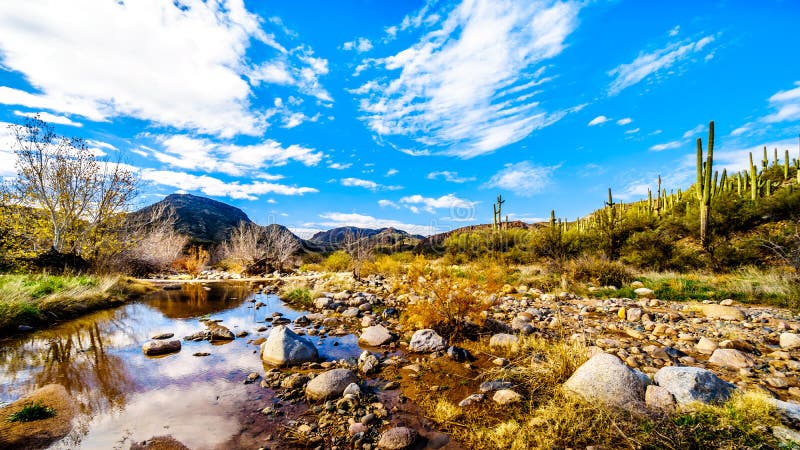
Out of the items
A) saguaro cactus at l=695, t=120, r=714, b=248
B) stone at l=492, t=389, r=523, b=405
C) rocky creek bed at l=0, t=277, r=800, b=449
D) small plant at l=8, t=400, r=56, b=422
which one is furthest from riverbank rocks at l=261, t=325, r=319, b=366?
saguaro cactus at l=695, t=120, r=714, b=248

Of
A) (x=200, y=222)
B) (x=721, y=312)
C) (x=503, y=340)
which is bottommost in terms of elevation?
(x=503, y=340)

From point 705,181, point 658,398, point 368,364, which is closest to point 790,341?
point 658,398

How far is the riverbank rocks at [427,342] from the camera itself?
5.62 metres

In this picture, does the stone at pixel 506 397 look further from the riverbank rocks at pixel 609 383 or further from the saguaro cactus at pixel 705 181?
the saguaro cactus at pixel 705 181

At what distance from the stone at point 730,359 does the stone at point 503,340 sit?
2.75 m

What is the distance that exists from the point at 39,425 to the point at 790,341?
10.3 metres

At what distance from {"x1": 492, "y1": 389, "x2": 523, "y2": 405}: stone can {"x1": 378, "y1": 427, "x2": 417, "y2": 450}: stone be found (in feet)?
3.72

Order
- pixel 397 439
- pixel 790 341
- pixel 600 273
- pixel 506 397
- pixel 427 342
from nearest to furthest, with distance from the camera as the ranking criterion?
pixel 397 439 < pixel 506 397 < pixel 790 341 < pixel 427 342 < pixel 600 273

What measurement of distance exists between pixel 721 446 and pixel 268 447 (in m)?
4.00

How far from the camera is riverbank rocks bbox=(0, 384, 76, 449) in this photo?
3.04 meters

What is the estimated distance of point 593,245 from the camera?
57.4 feet

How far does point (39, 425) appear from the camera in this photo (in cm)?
332

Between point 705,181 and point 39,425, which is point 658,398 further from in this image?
point 705,181

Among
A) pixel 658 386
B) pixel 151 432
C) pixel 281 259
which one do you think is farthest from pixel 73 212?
pixel 658 386
